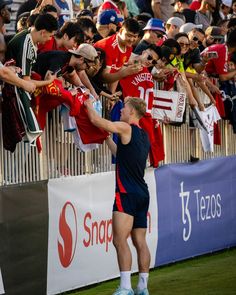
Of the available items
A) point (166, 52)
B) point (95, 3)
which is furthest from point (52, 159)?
point (95, 3)

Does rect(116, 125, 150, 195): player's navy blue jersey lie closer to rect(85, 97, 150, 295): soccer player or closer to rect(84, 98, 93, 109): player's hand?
rect(85, 97, 150, 295): soccer player

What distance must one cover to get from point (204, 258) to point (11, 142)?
6.08 metres

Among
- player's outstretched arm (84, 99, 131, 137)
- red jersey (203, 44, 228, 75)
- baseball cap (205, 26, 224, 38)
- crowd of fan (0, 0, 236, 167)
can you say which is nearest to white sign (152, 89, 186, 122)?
crowd of fan (0, 0, 236, 167)

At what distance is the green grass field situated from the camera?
12.9m

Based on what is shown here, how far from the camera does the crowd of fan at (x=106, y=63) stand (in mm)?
11391

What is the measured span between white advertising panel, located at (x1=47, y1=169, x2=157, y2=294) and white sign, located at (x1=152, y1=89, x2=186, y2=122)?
154cm

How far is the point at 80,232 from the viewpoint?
13.3m

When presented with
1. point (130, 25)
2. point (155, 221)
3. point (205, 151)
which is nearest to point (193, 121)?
point (205, 151)

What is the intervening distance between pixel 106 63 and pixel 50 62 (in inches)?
85.8

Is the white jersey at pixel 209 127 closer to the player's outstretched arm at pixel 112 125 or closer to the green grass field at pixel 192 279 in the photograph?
the green grass field at pixel 192 279

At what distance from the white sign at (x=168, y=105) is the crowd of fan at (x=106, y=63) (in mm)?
211

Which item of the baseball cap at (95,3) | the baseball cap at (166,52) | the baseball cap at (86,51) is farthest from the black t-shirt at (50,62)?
the baseball cap at (95,3)

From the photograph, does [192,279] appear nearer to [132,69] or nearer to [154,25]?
[132,69]

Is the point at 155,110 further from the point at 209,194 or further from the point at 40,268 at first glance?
the point at 40,268
